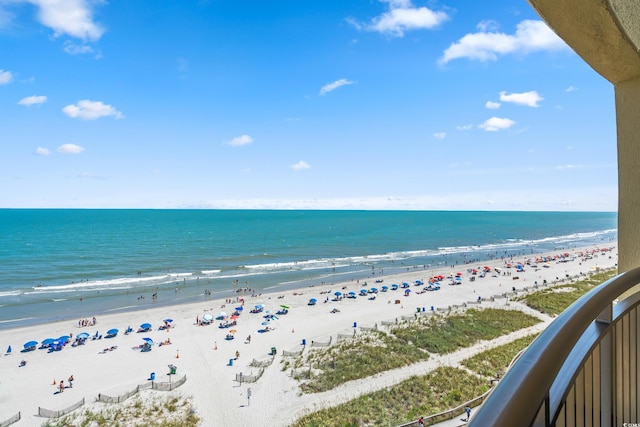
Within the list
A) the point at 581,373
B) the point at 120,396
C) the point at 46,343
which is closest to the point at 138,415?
the point at 120,396

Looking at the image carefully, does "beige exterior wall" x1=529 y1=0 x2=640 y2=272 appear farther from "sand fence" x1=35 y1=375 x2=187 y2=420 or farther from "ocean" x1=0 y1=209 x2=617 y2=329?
"ocean" x1=0 y1=209 x2=617 y2=329

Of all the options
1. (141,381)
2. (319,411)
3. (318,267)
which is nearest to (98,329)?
(141,381)

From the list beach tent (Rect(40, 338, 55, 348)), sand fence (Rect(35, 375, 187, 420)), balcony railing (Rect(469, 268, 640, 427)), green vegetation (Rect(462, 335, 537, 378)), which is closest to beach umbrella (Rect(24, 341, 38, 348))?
beach tent (Rect(40, 338, 55, 348))

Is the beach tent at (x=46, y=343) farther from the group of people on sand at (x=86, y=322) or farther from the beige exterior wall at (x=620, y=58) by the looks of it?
the beige exterior wall at (x=620, y=58)

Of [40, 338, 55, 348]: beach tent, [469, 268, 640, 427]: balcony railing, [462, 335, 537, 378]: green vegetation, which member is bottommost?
[40, 338, 55, 348]: beach tent

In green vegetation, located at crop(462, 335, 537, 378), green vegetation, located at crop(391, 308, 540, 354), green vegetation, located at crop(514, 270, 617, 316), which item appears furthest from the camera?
green vegetation, located at crop(514, 270, 617, 316)

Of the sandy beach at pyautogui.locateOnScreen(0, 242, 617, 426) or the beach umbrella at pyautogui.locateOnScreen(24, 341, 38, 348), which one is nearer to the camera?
the sandy beach at pyautogui.locateOnScreen(0, 242, 617, 426)

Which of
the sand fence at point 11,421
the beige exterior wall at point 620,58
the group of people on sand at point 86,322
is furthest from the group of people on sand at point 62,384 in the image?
the beige exterior wall at point 620,58
